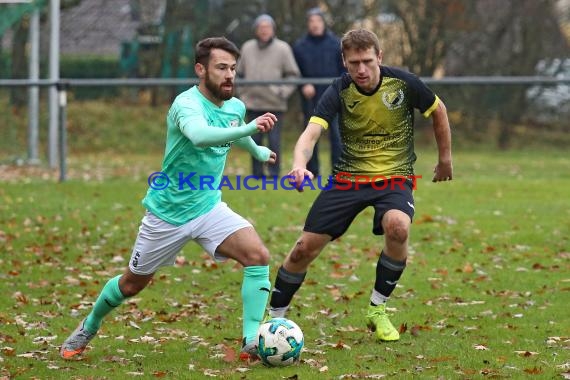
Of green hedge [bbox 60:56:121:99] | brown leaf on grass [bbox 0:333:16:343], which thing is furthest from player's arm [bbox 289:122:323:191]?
green hedge [bbox 60:56:121:99]

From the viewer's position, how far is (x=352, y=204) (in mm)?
7387

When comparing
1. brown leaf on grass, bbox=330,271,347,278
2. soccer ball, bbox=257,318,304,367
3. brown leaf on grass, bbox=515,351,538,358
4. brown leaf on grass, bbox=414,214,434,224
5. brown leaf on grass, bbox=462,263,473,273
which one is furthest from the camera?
brown leaf on grass, bbox=414,214,434,224

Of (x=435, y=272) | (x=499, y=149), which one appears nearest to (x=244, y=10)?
(x=499, y=149)

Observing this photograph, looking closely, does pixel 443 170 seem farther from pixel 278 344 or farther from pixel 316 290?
pixel 316 290

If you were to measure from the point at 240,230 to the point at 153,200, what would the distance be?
564mm

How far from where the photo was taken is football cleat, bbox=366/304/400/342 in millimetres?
7329

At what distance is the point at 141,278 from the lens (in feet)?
23.0

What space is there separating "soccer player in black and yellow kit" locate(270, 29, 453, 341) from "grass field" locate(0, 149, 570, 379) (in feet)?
1.35

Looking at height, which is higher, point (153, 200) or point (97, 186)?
point (153, 200)

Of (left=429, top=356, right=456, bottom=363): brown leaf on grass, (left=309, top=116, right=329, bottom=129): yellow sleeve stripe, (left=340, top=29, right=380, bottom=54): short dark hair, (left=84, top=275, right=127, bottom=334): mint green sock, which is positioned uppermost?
(left=340, top=29, right=380, bottom=54): short dark hair

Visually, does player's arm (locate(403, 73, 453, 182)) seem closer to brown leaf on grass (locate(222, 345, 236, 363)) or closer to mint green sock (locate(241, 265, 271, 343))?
mint green sock (locate(241, 265, 271, 343))

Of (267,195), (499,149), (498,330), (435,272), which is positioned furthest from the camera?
(499,149)

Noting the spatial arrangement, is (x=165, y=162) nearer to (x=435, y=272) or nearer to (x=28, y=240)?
(x=435, y=272)

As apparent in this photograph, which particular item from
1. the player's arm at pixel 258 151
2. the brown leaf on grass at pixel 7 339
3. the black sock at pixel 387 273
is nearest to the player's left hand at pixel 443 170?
the black sock at pixel 387 273
